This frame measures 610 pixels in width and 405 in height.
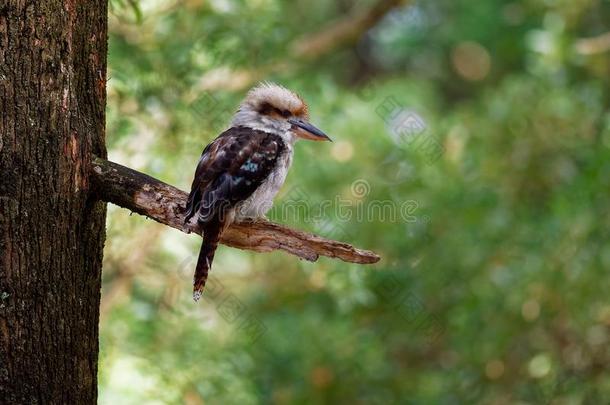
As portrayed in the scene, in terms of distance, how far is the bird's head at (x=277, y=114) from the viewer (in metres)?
4.50

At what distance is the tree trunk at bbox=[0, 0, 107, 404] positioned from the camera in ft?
9.59

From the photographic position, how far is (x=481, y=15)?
36.7 feet

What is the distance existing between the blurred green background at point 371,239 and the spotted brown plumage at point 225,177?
5.38 feet

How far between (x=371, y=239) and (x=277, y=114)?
3.21 m

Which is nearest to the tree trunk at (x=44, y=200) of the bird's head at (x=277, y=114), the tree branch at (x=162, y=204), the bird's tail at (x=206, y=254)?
the tree branch at (x=162, y=204)

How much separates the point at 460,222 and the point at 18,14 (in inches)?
213

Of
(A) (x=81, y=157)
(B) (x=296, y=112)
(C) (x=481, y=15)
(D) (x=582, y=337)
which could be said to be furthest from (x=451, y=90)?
(A) (x=81, y=157)

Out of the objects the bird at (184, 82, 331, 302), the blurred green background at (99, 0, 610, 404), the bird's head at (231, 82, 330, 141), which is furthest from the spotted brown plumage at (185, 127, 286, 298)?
the blurred green background at (99, 0, 610, 404)

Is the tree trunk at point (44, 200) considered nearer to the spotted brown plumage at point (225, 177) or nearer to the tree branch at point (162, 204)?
the tree branch at point (162, 204)

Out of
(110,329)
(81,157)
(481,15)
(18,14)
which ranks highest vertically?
(481,15)

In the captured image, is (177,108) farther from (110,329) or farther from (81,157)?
(81,157)

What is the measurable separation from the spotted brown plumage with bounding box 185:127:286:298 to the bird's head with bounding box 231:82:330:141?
4.7 inches

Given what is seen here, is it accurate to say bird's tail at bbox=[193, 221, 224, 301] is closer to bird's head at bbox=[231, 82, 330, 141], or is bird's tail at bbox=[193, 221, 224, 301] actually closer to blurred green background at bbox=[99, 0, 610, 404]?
bird's head at bbox=[231, 82, 330, 141]

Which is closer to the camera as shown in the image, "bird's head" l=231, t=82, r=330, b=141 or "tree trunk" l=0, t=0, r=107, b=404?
"tree trunk" l=0, t=0, r=107, b=404
